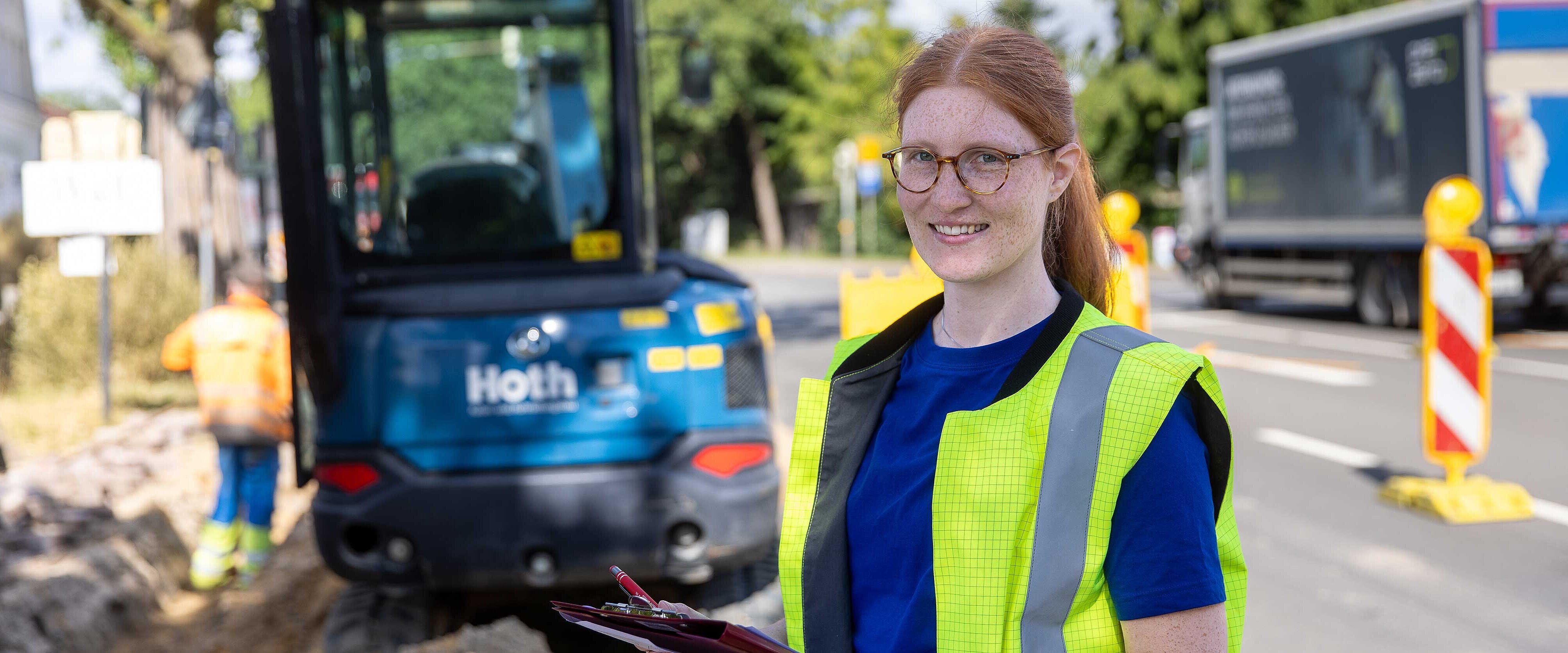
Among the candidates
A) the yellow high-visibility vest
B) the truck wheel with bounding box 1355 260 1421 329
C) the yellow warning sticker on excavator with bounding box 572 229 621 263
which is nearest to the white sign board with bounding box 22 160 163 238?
the yellow warning sticker on excavator with bounding box 572 229 621 263

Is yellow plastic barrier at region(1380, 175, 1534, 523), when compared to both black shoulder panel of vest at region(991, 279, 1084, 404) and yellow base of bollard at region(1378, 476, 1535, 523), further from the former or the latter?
black shoulder panel of vest at region(991, 279, 1084, 404)

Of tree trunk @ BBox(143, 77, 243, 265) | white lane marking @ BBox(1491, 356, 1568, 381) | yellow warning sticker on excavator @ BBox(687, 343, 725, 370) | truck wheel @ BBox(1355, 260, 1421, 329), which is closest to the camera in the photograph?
yellow warning sticker on excavator @ BBox(687, 343, 725, 370)

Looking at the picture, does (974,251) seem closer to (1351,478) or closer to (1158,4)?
(1351,478)

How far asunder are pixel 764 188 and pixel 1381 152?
41.9m

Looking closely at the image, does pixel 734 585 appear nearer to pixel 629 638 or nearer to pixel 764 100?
pixel 629 638

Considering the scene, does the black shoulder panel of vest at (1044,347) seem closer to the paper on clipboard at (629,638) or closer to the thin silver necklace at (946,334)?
A: the thin silver necklace at (946,334)

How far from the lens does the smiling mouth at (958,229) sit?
5.54 feet

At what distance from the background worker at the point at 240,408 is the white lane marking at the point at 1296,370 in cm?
737

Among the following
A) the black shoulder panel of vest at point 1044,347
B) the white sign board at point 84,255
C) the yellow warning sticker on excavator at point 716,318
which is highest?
the white sign board at point 84,255

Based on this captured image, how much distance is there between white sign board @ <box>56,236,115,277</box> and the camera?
32.5 feet

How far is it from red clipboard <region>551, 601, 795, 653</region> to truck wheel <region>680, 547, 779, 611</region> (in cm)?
398

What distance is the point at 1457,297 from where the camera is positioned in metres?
7.33

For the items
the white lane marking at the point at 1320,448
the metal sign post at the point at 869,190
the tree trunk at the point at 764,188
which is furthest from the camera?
the tree trunk at the point at 764,188

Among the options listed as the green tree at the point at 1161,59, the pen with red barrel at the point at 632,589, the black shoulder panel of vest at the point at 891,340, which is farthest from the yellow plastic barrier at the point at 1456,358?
the green tree at the point at 1161,59
